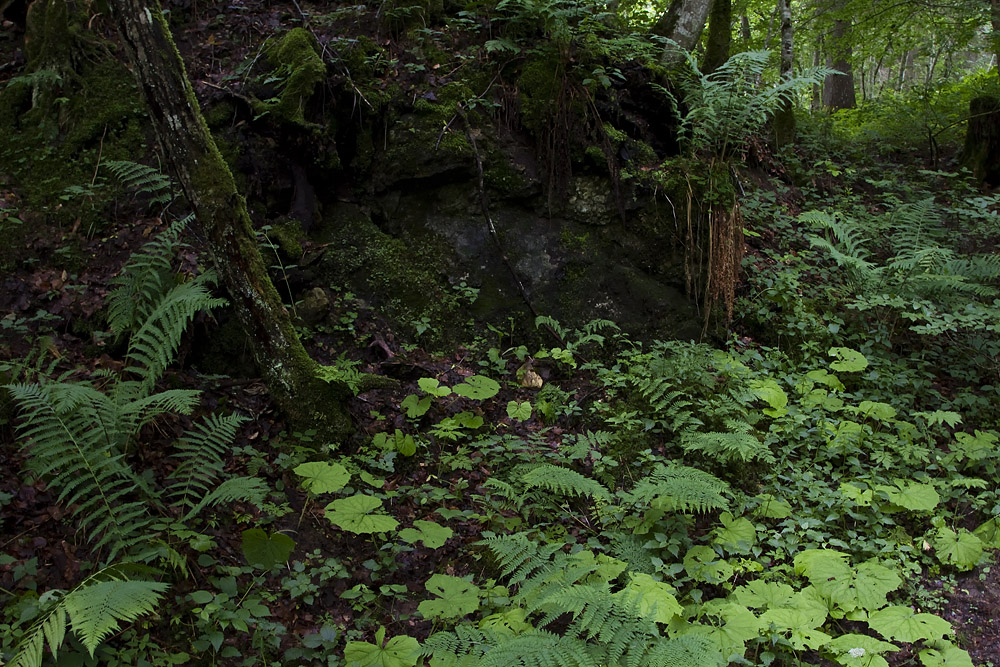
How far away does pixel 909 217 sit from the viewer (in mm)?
6211

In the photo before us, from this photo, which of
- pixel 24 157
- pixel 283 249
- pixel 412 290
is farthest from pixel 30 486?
pixel 24 157

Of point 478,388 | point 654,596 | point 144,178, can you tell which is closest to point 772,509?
point 654,596

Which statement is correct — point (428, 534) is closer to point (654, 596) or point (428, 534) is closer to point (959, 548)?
point (654, 596)

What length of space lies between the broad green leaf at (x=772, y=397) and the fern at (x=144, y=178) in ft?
15.4

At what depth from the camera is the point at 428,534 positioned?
3.37 metres

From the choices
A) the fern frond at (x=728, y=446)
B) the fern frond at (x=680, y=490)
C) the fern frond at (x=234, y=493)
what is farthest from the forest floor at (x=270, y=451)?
the fern frond at (x=728, y=446)

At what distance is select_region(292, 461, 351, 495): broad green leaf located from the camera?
11.3 feet

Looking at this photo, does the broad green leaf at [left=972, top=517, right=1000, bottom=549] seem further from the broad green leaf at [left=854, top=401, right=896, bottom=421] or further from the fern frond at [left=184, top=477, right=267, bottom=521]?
the fern frond at [left=184, top=477, right=267, bottom=521]

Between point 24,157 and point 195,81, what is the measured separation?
1622 millimetres

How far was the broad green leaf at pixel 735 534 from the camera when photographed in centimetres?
346

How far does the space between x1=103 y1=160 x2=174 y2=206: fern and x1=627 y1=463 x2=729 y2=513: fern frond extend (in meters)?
3.96

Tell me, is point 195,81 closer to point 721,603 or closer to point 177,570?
point 177,570

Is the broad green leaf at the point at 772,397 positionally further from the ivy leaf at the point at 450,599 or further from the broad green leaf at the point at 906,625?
the ivy leaf at the point at 450,599

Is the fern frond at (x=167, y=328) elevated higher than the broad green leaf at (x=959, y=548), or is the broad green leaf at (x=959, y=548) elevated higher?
the fern frond at (x=167, y=328)
